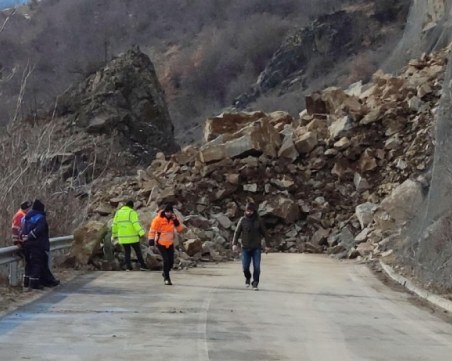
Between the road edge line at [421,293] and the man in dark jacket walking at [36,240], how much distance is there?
6.65m

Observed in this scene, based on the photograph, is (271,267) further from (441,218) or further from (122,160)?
(122,160)

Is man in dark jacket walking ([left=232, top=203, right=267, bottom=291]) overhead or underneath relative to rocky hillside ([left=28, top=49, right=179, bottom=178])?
underneath

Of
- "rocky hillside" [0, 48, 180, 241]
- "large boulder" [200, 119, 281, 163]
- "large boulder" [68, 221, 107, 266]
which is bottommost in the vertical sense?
"large boulder" [68, 221, 107, 266]

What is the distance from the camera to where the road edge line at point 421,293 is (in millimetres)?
13152

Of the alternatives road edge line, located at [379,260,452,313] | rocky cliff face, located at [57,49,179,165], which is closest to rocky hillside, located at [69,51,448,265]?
road edge line, located at [379,260,452,313]

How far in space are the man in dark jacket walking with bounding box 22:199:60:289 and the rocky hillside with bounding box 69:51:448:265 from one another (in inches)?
483

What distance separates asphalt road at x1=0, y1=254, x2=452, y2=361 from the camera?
348 inches

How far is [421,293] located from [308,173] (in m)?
16.2

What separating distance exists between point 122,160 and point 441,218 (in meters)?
28.1

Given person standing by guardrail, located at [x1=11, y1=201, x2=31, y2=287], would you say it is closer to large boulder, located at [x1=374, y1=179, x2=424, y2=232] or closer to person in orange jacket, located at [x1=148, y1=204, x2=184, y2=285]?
person in orange jacket, located at [x1=148, y1=204, x2=184, y2=285]

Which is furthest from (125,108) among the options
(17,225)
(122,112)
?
(17,225)

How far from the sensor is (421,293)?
48.8ft

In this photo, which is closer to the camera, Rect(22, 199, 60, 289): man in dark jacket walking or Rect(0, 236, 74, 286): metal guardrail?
Rect(0, 236, 74, 286): metal guardrail

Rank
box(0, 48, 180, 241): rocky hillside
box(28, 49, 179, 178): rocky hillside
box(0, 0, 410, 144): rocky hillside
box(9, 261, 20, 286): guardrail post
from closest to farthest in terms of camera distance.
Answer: box(9, 261, 20, 286): guardrail post < box(0, 48, 180, 241): rocky hillside < box(28, 49, 179, 178): rocky hillside < box(0, 0, 410, 144): rocky hillside
